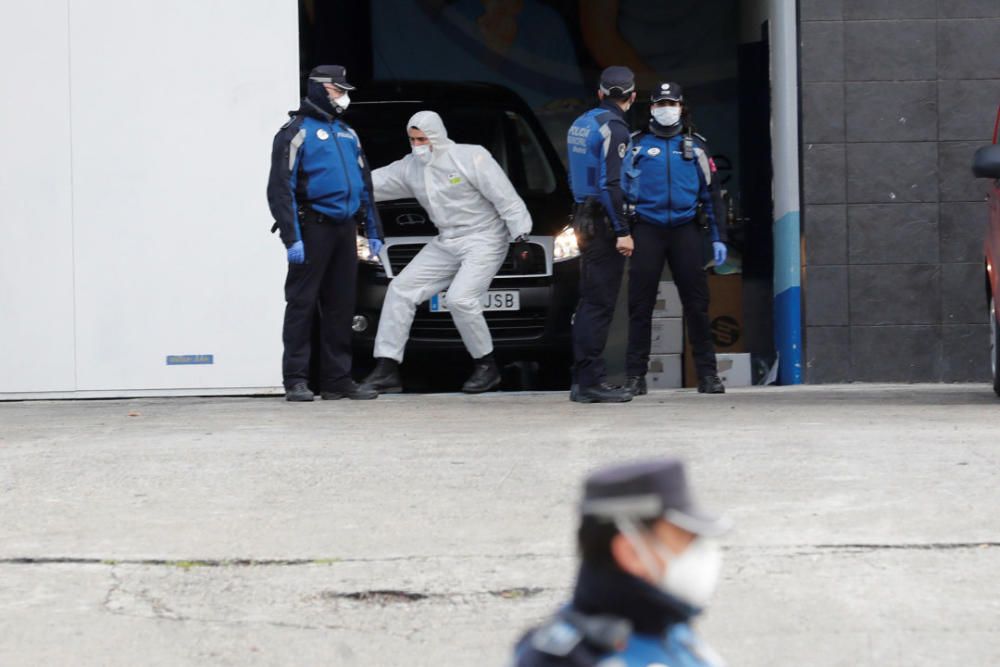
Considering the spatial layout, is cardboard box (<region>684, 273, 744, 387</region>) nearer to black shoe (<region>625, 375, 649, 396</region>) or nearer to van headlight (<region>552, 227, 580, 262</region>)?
van headlight (<region>552, 227, 580, 262</region>)

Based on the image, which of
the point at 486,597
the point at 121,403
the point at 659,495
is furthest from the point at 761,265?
the point at 659,495

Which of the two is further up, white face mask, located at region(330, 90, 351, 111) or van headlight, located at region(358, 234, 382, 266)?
white face mask, located at region(330, 90, 351, 111)

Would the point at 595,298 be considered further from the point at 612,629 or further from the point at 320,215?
the point at 612,629

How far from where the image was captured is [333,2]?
13867 millimetres

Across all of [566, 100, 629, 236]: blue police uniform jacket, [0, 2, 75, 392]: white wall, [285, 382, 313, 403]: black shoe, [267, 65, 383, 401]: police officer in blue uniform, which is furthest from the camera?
[0, 2, 75, 392]: white wall

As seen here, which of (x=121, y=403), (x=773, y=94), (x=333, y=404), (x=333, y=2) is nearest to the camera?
(x=333, y=404)

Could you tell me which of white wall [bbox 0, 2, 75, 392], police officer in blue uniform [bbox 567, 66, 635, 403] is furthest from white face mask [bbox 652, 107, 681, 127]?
white wall [bbox 0, 2, 75, 392]

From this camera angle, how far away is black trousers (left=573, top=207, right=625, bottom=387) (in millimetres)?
9438

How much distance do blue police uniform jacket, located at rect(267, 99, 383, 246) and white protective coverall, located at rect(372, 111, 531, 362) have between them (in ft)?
2.55

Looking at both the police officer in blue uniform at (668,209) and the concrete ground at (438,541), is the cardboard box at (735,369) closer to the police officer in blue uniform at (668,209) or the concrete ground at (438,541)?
the police officer in blue uniform at (668,209)

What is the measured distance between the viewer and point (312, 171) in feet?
31.4

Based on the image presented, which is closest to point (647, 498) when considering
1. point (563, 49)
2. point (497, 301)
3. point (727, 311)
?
point (497, 301)

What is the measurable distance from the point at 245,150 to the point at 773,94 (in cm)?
359

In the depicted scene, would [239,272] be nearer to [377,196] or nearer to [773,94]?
[377,196]
